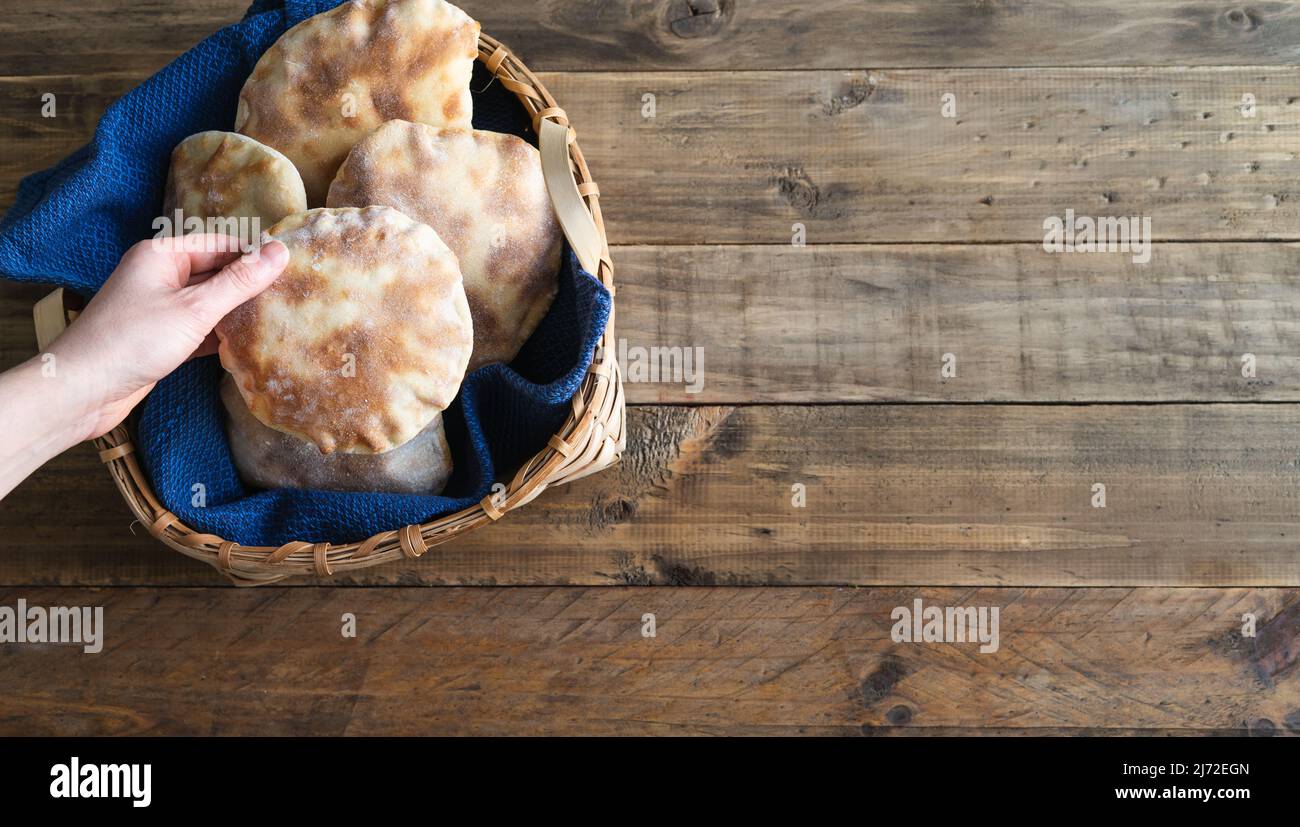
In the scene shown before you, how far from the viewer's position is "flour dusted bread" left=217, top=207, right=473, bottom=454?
110 centimetres

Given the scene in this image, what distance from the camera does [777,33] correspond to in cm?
158

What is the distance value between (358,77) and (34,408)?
0.52 metres

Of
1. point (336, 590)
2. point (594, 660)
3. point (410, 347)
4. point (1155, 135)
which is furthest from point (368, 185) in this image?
point (1155, 135)

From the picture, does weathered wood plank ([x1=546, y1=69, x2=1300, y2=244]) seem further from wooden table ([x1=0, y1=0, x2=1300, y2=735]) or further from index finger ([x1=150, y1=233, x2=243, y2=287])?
index finger ([x1=150, y1=233, x2=243, y2=287])

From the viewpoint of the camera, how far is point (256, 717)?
1.45 m

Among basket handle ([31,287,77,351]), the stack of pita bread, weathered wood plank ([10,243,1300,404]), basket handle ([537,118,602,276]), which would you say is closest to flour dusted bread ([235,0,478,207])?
the stack of pita bread

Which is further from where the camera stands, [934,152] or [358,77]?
[934,152]

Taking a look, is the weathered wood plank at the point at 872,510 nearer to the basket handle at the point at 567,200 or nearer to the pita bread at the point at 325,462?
the pita bread at the point at 325,462

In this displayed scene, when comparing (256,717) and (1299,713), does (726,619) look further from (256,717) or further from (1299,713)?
(1299,713)

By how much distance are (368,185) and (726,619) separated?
30.7 inches

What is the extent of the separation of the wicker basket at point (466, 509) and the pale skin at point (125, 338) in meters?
0.11

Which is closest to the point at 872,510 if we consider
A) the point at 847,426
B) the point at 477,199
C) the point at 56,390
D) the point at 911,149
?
the point at 847,426

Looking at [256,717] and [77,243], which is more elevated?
[77,243]

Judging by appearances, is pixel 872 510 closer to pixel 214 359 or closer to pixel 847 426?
pixel 847 426
